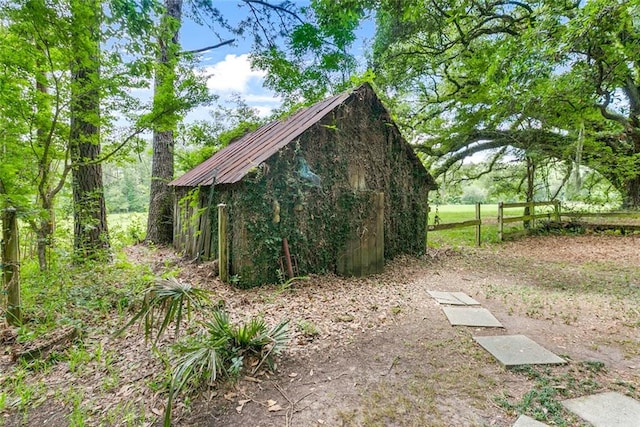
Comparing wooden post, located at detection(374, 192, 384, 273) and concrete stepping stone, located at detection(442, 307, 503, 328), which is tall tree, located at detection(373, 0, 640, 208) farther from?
concrete stepping stone, located at detection(442, 307, 503, 328)

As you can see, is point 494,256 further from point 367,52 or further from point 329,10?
point 367,52

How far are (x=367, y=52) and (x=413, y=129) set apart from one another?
364 cm

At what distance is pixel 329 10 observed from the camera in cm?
481

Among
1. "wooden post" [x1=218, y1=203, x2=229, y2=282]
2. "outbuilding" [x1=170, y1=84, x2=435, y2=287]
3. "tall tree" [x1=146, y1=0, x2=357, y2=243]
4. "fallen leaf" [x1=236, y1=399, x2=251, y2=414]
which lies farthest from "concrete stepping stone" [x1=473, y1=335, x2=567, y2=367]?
"tall tree" [x1=146, y1=0, x2=357, y2=243]

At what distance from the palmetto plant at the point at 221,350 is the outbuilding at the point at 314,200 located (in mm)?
2197

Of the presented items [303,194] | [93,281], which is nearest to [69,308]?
[93,281]

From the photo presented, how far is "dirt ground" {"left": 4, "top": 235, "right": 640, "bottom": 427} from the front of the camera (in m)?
2.21

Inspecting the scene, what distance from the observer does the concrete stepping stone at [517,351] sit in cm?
280

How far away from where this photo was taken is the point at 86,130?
17.4ft

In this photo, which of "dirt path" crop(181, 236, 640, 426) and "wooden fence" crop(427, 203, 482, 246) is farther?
"wooden fence" crop(427, 203, 482, 246)

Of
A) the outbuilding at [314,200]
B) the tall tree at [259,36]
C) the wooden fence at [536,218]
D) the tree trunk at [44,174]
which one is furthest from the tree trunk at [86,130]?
the wooden fence at [536,218]

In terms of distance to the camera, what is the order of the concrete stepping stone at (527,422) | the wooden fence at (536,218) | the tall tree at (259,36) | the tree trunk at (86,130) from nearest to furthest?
the concrete stepping stone at (527,422) → the tree trunk at (86,130) → the tall tree at (259,36) → the wooden fence at (536,218)

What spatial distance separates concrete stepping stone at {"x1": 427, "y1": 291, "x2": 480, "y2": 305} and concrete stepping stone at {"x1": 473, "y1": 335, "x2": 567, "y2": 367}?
1187mm

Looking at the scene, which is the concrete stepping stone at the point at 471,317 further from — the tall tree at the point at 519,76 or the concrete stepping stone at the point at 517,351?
the tall tree at the point at 519,76
